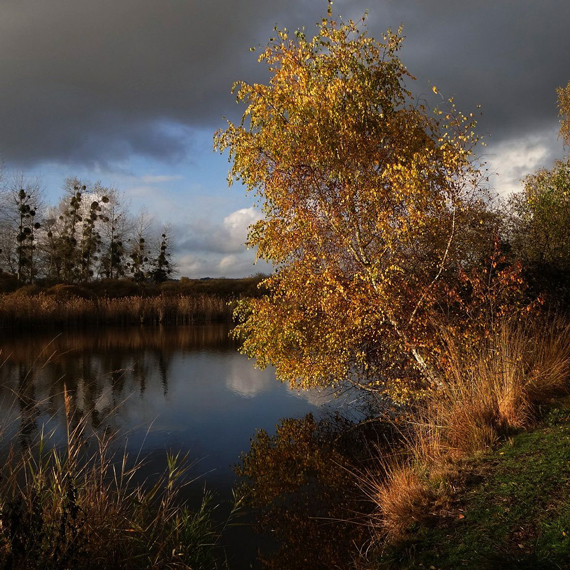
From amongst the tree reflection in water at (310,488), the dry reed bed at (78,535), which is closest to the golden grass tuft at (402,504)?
the tree reflection in water at (310,488)

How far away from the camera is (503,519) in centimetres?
358

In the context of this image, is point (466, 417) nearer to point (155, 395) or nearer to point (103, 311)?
point (155, 395)

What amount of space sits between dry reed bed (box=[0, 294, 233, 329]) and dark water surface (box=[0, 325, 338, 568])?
352 centimetres

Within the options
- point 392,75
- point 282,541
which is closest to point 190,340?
point 392,75

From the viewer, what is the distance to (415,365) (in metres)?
8.12

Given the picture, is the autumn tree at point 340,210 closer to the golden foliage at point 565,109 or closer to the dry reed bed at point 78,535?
the dry reed bed at point 78,535

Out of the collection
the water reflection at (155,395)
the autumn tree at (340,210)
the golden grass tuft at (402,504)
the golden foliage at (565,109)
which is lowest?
the water reflection at (155,395)

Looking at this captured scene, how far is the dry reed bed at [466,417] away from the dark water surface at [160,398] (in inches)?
58.7

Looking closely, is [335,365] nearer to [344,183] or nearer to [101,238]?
[344,183]

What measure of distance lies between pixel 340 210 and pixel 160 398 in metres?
6.26

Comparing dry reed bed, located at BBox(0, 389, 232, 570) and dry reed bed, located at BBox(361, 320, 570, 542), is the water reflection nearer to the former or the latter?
dry reed bed, located at BBox(0, 389, 232, 570)

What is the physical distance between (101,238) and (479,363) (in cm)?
3690

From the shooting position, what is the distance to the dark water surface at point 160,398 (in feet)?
24.0

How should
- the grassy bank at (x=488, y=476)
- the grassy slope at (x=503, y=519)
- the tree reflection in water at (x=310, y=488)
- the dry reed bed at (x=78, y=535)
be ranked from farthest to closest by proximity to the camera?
1. the tree reflection in water at (x=310, y=488)
2. the grassy bank at (x=488, y=476)
3. the grassy slope at (x=503, y=519)
4. the dry reed bed at (x=78, y=535)
